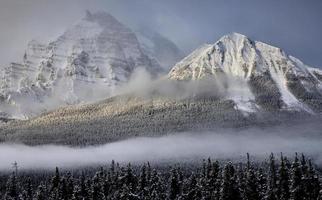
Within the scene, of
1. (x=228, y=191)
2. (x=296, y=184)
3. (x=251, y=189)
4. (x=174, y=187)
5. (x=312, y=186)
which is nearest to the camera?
(x=296, y=184)

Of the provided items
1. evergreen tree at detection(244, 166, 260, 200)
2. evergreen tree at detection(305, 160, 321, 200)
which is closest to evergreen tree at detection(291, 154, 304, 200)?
evergreen tree at detection(305, 160, 321, 200)

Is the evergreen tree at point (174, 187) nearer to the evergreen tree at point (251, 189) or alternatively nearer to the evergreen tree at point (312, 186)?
the evergreen tree at point (251, 189)

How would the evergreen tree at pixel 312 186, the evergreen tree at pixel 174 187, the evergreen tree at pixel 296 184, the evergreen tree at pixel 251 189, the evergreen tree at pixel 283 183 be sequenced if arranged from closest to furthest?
the evergreen tree at pixel 296 184 < the evergreen tree at pixel 312 186 < the evergreen tree at pixel 251 189 < the evergreen tree at pixel 283 183 < the evergreen tree at pixel 174 187

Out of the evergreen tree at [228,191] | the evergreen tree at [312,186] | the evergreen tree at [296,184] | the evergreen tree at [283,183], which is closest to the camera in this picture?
the evergreen tree at [296,184]

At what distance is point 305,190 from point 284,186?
28.0 ft

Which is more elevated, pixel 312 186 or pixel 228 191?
pixel 312 186

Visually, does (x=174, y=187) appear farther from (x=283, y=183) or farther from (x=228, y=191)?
(x=283, y=183)

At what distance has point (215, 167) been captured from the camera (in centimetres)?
19088

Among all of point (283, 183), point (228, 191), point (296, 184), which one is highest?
point (283, 183)

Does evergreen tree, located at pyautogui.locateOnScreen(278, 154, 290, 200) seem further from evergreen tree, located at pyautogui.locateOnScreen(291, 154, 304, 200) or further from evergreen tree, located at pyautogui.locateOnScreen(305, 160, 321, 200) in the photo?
evergreen tree, located at pyautogui.locateOnScreen(291, 154, 304, 200)

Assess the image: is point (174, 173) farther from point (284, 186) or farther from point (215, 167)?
point (284, 186)

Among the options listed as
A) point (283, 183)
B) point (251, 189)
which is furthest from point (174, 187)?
point (283, 183)

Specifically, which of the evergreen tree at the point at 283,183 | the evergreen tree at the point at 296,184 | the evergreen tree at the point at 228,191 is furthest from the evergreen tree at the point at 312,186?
the evergreen tree at the point at 228,191

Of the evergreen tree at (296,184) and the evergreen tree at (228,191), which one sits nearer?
the evergreen tree at (296,184)
